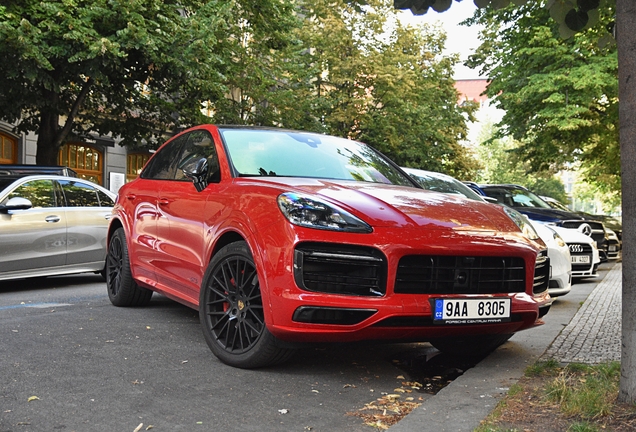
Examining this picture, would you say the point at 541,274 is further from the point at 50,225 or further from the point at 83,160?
the point at 83,160

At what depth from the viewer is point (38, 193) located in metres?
9.98

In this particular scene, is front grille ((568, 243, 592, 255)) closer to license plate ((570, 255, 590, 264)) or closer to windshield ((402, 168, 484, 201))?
license plate ((570, 255, 590, 264))

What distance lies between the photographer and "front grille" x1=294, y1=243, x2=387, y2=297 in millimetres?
4449

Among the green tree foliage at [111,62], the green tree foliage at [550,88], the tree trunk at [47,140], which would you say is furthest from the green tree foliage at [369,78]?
the tree trunk at [47,140]

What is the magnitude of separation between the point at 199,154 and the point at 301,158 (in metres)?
0.86

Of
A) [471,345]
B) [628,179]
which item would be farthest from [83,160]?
[628,179]

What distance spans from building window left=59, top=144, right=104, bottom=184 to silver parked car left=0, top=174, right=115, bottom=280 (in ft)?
55.7

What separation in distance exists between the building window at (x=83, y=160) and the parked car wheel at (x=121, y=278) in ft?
65.6

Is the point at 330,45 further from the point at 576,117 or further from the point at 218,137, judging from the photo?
the point at 218,137

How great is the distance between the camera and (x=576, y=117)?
2323 centimetres

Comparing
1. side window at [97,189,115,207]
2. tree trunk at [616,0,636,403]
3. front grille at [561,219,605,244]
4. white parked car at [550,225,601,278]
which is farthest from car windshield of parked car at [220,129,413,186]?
front grille at [561,219,605,244]

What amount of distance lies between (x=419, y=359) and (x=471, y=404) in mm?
1686

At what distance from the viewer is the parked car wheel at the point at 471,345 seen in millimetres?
5645

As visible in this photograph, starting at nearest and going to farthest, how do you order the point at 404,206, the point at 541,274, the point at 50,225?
the point at 404,206, the point at 541,274, the point at 50,225
